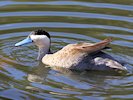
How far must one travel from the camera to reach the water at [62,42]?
8883mm

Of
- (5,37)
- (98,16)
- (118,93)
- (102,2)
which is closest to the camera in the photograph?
(118,93)

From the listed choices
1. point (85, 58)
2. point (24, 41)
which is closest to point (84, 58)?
point (85, 58)

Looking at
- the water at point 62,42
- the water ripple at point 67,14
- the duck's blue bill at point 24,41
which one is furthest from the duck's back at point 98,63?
the water ripple at point 67,14

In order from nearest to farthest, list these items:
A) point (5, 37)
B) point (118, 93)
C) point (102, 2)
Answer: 1. point (118, 93)
2. point (5, 37)
3. point (102, 2)

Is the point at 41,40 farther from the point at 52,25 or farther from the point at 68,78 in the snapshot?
the point at 52,25

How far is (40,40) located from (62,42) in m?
0.73

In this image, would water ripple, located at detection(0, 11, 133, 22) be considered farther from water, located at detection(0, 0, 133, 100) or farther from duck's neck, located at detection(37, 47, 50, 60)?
duck's neck, located at detection(37, 47, 50, 60)

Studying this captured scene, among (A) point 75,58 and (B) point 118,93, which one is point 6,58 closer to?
(A) point 75,58

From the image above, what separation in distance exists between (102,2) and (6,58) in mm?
3685

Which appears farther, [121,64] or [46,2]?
[46,2]

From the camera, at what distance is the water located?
29.1ft

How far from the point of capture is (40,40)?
10.6 metres

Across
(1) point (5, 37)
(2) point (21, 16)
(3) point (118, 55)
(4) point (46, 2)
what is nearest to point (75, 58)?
(3) point (118, 55)

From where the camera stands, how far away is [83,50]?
9969mm
